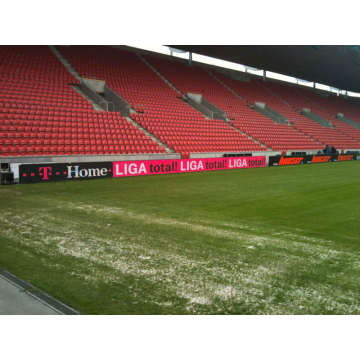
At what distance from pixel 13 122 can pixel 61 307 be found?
15.9 metres

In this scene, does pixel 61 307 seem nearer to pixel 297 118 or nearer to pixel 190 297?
pixel 190 297

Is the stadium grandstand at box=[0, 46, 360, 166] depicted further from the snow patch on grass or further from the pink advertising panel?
the snow patch on grass

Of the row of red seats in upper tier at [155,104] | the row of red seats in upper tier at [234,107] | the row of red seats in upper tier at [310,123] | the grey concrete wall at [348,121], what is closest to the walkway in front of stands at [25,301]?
the row of red seats in upper tier at [155,104]

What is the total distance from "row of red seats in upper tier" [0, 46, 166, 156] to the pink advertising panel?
7.25ft

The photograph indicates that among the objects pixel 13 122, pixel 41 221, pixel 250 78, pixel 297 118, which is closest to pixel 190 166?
pixel 13 122

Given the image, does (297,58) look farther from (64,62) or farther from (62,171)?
(62,171)

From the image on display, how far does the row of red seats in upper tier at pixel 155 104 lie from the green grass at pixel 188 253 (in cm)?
1386

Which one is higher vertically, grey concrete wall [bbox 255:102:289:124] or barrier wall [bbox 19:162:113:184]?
grey concrete wall [bbox 255:102:289:124]

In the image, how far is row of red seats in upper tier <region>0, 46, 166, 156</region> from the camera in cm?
1661

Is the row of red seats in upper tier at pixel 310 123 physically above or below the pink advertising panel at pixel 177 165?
above

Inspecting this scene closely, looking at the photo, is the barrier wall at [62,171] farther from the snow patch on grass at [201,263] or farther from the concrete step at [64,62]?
the concrete step at [64,62]

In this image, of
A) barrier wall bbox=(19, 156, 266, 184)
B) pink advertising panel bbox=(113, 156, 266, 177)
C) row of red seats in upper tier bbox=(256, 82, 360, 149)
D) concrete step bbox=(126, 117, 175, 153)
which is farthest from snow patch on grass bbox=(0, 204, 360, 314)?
row of red seats in upper tier bbox=(256, 82, 360, 149)

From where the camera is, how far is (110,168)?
52.2 ft

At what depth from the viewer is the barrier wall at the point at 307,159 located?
25.3 meters
